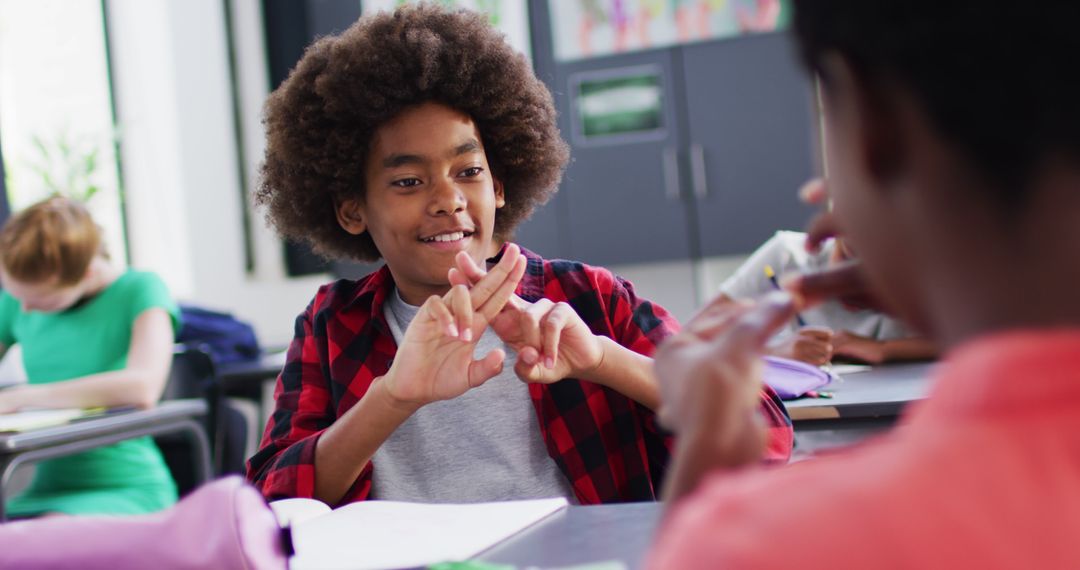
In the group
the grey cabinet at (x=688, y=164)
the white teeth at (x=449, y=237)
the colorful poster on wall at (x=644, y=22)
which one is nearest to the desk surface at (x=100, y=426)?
the white teeth at (x=449, y=237)

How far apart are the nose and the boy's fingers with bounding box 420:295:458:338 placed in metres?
0.24

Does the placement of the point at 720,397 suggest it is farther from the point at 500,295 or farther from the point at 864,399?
the point at 864,399

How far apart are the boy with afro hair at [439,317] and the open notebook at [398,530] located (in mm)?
224

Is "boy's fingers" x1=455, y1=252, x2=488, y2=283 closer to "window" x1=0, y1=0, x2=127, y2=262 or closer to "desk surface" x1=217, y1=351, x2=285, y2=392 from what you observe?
"desk surface" x1=217, y1=351, x2=285, y2=392

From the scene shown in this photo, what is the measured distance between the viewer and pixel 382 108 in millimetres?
1628

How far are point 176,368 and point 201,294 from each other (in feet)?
7.76

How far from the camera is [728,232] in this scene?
4.76 meters

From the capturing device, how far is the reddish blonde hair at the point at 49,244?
2.95m

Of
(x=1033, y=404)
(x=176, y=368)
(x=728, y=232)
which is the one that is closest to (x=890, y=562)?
(x=1033, y=404)

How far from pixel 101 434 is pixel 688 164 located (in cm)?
293

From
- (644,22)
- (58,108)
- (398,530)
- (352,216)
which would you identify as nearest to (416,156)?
(352,216)

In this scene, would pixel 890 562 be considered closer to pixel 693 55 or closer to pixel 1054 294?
pixel 1054 294

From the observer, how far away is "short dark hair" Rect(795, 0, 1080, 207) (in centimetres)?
39

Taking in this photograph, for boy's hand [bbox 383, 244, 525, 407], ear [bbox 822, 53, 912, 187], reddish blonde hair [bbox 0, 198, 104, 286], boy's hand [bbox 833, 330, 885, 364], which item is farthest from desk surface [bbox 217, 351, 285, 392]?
ear [bbox 822, 53, 912, 187]
